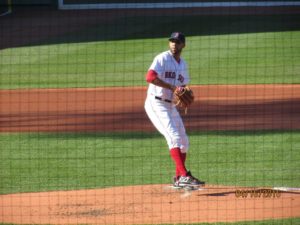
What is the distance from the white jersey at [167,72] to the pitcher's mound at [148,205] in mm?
1161

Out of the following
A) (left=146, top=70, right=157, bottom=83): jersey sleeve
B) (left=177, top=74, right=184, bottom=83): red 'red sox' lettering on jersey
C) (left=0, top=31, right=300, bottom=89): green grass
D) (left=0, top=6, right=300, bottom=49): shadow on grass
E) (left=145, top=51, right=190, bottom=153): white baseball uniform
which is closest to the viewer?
(left=146, top=70, right=157, bottom=83): jersey sleeve

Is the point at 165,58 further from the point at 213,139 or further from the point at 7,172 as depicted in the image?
the point at 213,139

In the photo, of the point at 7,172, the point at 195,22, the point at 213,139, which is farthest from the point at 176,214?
the point at 195,22

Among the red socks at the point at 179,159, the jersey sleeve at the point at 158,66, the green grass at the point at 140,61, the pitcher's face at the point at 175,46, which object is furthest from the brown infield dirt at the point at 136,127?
the pitcher's face at the point at 175,46

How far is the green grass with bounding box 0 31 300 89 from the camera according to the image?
19.9 m

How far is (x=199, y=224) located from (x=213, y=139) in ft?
16.5

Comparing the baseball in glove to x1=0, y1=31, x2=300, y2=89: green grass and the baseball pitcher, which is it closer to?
the baseball pitcher

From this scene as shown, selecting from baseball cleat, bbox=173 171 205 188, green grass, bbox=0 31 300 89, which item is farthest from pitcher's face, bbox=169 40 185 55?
green grass, bbox=0 31 300 89

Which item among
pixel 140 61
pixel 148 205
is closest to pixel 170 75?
pixel 148 205

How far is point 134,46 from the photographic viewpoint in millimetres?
→ 23984

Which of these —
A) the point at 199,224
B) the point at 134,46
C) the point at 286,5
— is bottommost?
the point at 199,224

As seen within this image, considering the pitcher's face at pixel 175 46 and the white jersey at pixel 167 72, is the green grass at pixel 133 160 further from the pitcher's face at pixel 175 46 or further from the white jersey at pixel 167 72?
the pitcher's face at pixel 175 46

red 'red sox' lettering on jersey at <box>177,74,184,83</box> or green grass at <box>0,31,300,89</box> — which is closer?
red 'red sox' lettering on jersey at <box>177,74,184,83</box>

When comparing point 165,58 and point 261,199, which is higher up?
point 165,58
